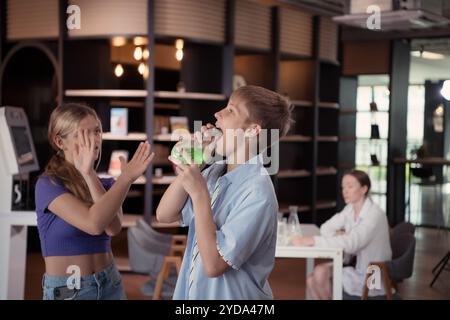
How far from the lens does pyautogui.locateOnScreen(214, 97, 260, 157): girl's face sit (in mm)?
1420

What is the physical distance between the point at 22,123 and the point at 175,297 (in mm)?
3070

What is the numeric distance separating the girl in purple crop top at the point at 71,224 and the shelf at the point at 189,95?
439 cm

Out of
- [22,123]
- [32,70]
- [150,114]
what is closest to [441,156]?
[150,114]

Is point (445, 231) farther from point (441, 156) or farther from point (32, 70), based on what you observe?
point (32, 70)

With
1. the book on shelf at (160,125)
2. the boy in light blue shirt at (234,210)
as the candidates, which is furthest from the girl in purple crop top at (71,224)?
the book on shelf at (160,125)

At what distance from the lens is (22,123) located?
432 centimetres

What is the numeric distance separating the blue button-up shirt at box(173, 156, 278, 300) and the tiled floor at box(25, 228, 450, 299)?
3.83 meters

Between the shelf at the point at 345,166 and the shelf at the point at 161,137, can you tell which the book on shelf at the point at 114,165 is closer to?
the shelf at the point at 161,137

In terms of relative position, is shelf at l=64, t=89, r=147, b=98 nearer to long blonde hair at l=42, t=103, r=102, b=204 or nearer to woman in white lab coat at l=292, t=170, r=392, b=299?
woman in white lab coat at l=292, t=170, r=392, b=299

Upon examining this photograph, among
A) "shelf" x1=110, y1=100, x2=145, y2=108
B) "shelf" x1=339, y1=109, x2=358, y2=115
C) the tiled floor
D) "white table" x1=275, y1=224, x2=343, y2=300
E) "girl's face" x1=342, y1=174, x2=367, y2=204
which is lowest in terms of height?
the tiled floor

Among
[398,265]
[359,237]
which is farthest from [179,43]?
[398,265]

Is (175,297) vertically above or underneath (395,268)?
above

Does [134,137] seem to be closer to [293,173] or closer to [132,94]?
[132,94]

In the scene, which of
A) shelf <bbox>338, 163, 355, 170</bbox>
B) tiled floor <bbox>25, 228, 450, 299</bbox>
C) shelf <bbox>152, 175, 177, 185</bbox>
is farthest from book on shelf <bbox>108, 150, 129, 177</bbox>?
shelf <bbox>338, 163, 355, 170</bbox>
